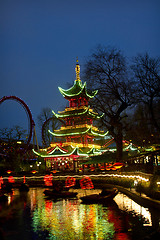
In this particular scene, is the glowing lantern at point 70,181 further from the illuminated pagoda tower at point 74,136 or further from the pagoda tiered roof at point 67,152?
the illuminated pagoda tower at point 74,136

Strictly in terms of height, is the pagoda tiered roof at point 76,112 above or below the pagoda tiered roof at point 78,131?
above

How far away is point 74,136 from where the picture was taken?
194ft

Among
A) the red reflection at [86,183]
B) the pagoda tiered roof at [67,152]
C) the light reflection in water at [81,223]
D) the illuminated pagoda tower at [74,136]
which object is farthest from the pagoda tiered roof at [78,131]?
the light reflection in water at [81,223]

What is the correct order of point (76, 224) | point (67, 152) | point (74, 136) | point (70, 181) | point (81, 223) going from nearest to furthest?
point (76, 224), point (81, 223), point (70, 181), point (67, 152), point (74, 136)

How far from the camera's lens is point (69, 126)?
59250mm

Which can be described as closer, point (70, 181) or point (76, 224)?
point (76, 224)

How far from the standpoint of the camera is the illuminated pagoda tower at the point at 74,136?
52.8 meters

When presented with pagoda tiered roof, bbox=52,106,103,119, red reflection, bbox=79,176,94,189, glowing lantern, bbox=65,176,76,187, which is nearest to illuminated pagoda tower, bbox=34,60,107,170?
pagoda tiered roof, bbox=52,106,103,119

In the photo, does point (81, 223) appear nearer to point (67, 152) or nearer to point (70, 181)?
point (70, 181)

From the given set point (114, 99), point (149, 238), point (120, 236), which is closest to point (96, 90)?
point (114, 99)

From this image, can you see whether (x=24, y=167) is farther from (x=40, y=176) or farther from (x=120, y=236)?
(x=120, y=236)

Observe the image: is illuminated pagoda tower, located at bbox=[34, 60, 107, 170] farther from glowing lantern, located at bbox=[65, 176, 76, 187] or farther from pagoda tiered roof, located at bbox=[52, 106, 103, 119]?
glowing lantern, located at bbox=[65, 176, 76, 187]

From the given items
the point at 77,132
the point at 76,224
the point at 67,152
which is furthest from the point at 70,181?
the point at 76,224

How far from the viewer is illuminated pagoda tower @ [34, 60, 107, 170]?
2079 inches
